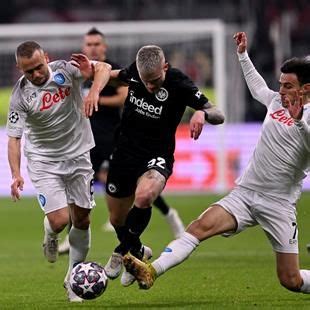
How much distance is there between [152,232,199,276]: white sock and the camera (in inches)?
351

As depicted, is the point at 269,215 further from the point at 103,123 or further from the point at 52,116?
the point at 103,123

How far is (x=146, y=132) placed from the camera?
400 inches

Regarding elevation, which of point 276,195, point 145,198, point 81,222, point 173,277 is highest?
point 276,195

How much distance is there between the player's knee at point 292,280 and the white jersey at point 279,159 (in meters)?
0.64

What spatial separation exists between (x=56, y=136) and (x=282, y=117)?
2.26 m

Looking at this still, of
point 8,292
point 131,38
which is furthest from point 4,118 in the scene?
point 8,292

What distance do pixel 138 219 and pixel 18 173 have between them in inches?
45.3

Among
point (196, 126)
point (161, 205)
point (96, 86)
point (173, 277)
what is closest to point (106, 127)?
point (161, 205)

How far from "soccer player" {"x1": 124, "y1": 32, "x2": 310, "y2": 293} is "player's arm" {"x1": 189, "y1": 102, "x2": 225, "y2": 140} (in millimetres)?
514

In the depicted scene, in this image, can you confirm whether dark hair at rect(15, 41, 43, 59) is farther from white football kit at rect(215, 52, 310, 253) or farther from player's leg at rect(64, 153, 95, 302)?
white football kit at rect(215, 52, 310, 253)

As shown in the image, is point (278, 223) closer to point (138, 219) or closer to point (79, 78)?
point (138, 219)

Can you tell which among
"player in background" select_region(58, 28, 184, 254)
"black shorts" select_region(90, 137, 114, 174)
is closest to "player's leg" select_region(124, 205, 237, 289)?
"player in background" select_region(58, 28, 184, 254)

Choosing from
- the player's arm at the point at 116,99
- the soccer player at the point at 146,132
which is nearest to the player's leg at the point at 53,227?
the soccer player at the point at 146,132

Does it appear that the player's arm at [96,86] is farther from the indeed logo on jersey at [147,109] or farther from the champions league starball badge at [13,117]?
the champions league starball badge at [13,117]
